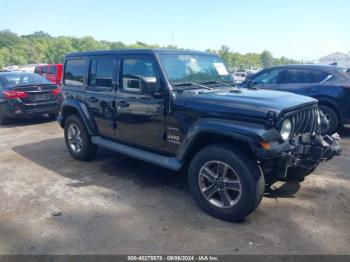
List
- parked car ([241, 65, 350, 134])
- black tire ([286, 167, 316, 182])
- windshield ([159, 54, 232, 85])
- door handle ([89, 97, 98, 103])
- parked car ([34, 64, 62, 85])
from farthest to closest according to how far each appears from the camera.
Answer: parked car ([34, 64, 62, 85]), parked car ([241, 65, 350, 134]), door handle ([89, 97, 98, 103]), windshield ([159, 54, 232, 85]), black tire ([286, 167, 316, 182])

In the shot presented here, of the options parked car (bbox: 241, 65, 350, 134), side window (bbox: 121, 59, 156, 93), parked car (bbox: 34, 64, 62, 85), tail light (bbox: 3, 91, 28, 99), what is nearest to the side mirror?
side window (bbox: 121, 59, 156, 93)

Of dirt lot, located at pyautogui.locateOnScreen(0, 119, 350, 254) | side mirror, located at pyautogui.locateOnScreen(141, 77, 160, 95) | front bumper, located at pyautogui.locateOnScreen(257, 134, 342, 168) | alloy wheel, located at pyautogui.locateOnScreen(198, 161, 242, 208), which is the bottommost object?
dirt lot, located at pyautogui.locateOnScreen(0, 119, 350, 254)

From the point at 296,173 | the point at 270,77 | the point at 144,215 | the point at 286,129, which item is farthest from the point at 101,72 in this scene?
the point at 270,77

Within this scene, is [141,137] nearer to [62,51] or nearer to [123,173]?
[123,173]

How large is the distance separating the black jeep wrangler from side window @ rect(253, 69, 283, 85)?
365cm

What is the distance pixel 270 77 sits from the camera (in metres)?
8.30

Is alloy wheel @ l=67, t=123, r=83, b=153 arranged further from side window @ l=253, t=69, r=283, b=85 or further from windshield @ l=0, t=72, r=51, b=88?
side window @ l=253, t=69, r=283, b=85

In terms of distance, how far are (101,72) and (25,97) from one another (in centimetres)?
496

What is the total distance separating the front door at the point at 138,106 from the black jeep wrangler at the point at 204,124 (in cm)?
1

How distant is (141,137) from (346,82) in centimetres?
520

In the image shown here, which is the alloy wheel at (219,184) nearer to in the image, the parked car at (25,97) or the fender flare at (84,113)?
the fender flare at (84,113)

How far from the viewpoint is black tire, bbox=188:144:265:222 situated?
3348 mm

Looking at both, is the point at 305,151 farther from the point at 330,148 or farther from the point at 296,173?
the point at 296,173

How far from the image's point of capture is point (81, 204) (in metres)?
4.10
